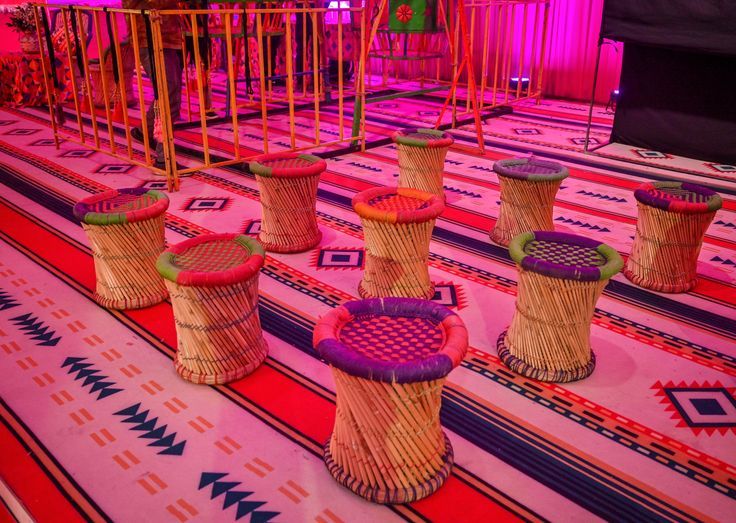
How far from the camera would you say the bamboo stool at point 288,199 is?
7.54 ft

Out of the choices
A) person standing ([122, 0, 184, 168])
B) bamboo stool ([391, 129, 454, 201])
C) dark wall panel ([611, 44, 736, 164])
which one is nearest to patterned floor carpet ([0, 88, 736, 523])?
bamboo stool ([391, 129, 454, 201])

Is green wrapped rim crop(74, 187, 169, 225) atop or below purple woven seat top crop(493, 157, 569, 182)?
below

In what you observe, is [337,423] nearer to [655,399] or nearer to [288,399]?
[288,399]

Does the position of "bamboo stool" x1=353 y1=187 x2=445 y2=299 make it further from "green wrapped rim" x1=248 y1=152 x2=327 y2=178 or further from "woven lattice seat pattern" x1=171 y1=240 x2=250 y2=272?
"woven lattice seat pattern" x1=171 y1=240 x2=250 y2=272

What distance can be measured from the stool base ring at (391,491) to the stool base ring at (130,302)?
3.25 feet

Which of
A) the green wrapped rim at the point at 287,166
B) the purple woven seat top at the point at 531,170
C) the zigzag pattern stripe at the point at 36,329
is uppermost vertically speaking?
the green wrapped rim at the point at 287,166

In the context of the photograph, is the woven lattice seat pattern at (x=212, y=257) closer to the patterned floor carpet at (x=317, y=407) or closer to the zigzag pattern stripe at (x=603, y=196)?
the patterned floor carpet at (x=317, y=407)

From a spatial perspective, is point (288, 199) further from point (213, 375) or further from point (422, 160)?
point (213, 375)

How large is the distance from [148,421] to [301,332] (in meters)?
0.54

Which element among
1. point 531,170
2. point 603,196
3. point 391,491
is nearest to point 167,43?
point 531,170

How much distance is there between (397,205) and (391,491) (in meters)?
1.07

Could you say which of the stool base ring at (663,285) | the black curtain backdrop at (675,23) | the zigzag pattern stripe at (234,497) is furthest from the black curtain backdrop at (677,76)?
the zigzag pattern stripe at (234,497)

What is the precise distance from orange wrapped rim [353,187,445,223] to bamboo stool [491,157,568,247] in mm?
418

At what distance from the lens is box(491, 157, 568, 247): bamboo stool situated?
2.33 metres
